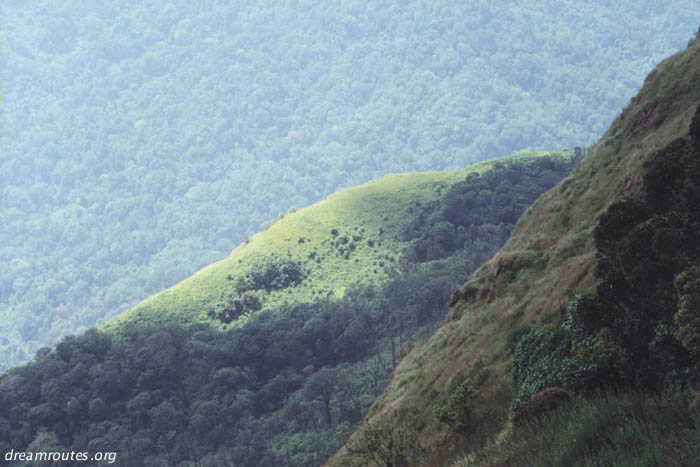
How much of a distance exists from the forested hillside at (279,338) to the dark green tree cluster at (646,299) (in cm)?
6735

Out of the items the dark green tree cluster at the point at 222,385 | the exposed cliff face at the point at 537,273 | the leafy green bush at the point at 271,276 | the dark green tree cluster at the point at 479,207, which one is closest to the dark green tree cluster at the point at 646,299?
the exposed cliff face at the point at 537,273

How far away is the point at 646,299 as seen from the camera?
1138 centimetres

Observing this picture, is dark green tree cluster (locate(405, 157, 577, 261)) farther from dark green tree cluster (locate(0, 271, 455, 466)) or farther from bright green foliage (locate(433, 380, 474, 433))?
bright green foliage (locate(433, 380, 474, 433))

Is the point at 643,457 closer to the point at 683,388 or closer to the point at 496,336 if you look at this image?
the point at 683,388

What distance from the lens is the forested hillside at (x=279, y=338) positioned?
10669cm

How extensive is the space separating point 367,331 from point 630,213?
12150 centimetres

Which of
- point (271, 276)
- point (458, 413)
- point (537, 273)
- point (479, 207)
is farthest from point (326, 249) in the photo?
point (458, 413)

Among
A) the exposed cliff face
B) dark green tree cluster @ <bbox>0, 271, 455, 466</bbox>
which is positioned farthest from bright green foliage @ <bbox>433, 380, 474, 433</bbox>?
dark green tree cluster @ <bbox>0, 271, 455, 466</bbox>

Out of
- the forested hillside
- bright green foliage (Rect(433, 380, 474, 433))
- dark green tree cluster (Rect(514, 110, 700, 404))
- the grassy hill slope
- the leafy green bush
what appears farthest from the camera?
the leafy green bush

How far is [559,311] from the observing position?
17781mm

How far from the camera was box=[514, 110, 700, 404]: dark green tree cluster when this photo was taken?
10.2 meters

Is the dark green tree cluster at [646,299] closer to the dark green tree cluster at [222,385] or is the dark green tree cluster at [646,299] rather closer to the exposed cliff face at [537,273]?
the exposed cliff face at [537,273]

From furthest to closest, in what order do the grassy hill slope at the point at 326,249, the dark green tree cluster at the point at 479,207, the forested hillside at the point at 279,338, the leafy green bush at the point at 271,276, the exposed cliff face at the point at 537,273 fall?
the leafy green bush at the point at 271,276 < the grassy hill slope at the point at 326,249 < the dark green tree cluster at the point at 479,207 < the forested hillside at the point at 279,338 < the exposed cliff face at the point at 537,273

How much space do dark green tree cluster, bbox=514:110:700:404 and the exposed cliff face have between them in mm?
2802
